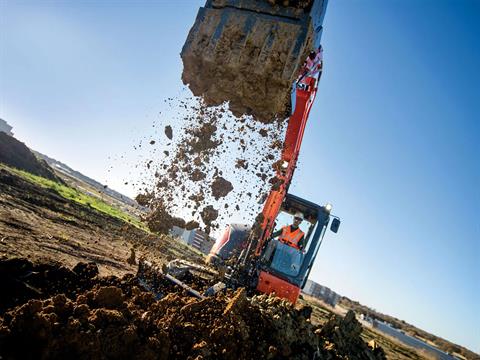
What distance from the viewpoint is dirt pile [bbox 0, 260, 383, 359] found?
8.34 feet

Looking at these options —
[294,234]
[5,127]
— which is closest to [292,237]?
[294,234]

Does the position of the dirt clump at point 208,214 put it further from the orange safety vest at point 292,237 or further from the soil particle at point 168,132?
the orange safety vest at point 292,237

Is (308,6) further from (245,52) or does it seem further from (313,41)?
(245,52)

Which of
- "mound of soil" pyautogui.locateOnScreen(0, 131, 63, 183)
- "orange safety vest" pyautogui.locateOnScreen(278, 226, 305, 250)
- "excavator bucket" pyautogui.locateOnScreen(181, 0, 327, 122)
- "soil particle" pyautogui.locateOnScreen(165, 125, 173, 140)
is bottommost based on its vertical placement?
"mound of soil" pyautogui.locateOnScreen(0, 131, 63, 183)

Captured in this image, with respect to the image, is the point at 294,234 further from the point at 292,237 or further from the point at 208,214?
the point at 208,214

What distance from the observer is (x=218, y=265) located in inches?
259

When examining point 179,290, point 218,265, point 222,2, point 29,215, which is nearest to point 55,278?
point 179,290

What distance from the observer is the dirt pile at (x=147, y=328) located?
254 cm

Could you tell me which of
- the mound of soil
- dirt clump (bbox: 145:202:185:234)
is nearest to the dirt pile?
dirt clump (bbox: 145:202:185:234)

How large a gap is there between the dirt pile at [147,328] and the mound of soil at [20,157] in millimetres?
31194

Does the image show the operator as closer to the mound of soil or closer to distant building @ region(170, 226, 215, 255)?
distant building @ region(170, 226, 215, 255)

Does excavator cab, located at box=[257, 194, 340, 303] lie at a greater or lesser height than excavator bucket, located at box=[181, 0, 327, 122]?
lesser

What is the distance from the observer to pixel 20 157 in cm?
3116

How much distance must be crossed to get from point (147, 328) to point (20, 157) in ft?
115
